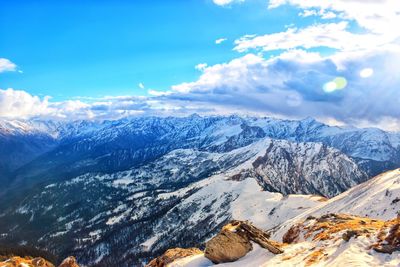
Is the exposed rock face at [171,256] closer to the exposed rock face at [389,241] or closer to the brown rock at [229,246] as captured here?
the brown rock at [229,246]

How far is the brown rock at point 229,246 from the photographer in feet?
211

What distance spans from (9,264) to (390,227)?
97.4 meters

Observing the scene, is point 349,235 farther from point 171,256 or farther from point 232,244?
point 171,256

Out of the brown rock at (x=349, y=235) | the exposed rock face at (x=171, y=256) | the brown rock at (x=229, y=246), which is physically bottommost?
the exposed rock face at (x=171, y=256)

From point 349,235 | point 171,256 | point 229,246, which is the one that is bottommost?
point 171,256

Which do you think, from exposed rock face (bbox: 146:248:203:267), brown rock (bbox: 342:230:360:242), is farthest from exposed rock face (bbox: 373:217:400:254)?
exposed rock face (bbox: 146:248:203:267)

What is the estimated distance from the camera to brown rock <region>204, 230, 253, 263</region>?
64250 millimetres

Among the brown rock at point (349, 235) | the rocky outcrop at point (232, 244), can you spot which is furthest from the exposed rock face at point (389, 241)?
the rocky outcrop at point (232, 244)

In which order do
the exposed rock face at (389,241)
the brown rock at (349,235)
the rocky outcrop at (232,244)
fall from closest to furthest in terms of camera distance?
the exposed rock face at (389,241) < the brown rock at (349,235) < the rocky outcrop at (232,244)

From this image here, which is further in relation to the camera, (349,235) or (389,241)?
(349,235)

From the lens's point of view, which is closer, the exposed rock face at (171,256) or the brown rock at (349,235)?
the brown rock at (349,235)

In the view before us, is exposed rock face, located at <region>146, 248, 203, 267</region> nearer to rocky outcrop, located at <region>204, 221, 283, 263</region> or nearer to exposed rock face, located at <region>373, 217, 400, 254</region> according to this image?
rocky outcrop, located at <region>204, 221, 283, 263</region>

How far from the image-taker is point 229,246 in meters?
64.6

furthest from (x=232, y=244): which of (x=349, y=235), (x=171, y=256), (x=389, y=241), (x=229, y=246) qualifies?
(x=171, y=256)
